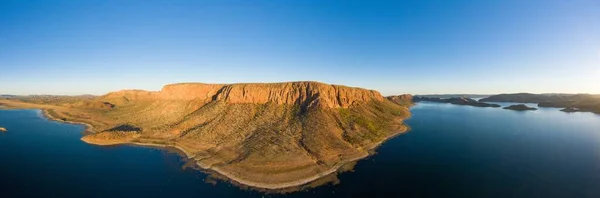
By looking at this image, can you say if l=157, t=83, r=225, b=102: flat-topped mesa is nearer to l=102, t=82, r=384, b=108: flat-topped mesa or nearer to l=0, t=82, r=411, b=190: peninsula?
l=102, t=82, r=384, b=108: flat-topped mesa

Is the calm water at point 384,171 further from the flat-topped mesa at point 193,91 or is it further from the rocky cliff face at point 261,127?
the flat-topped mesa at point 193,91

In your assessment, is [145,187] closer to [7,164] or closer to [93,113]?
[7,164]

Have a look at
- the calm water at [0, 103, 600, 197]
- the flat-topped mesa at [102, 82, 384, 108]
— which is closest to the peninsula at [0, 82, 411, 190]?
the flat-topped mesa at [102, 82, 384, 108]

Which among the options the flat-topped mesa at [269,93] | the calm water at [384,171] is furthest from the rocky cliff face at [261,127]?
the calm water at [384,171]

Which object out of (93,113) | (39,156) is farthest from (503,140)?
(93,113)

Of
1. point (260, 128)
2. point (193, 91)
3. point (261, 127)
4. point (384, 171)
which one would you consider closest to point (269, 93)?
point (261, 127)

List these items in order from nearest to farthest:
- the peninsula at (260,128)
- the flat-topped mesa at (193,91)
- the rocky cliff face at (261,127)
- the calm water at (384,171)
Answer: the calm water at (384,171) → the peninsula at (260,128) → the rocky cliff face at (261,127) → the flat-topped mesa at (193,91)

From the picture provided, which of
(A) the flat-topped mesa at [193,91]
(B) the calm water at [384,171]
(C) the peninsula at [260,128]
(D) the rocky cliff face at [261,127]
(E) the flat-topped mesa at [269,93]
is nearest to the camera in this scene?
(B) the calm water at [384,171]
